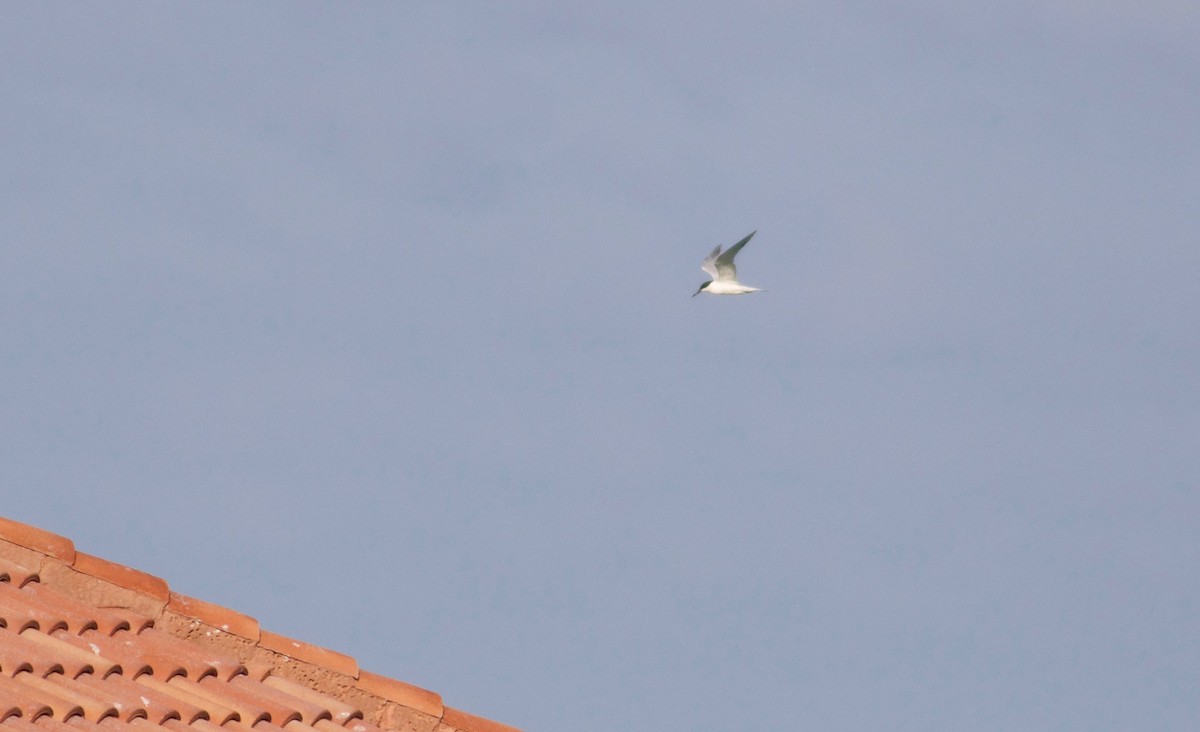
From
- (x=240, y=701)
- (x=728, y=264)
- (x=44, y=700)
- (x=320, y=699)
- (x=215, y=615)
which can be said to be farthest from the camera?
(x=728, y=264)

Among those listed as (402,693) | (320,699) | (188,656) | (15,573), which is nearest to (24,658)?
(188,656)

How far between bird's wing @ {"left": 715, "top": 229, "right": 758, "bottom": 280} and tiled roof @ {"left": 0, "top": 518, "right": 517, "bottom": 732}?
36.0 feet

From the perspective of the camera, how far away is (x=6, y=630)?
18.2 ft

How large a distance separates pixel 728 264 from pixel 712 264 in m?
0.19

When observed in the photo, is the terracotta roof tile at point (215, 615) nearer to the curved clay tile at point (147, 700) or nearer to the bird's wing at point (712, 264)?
the curved clay tile at point (147, 700)

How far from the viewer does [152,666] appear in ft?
18.7

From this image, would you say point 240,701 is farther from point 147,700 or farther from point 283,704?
point 147,700

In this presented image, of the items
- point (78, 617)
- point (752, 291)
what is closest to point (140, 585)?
point (78, 617)

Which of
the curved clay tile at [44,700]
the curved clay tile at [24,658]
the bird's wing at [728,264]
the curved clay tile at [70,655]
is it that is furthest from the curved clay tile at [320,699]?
the bird's wing at [728,264]

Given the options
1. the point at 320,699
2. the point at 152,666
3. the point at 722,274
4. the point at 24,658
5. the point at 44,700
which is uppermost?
the point at 722,274

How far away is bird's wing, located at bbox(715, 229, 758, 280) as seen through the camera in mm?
16781

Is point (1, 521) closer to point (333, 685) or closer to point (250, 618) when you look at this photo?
point (250, 618)

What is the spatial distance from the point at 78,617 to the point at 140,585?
14.3 inches

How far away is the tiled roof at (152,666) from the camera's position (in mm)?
5289
